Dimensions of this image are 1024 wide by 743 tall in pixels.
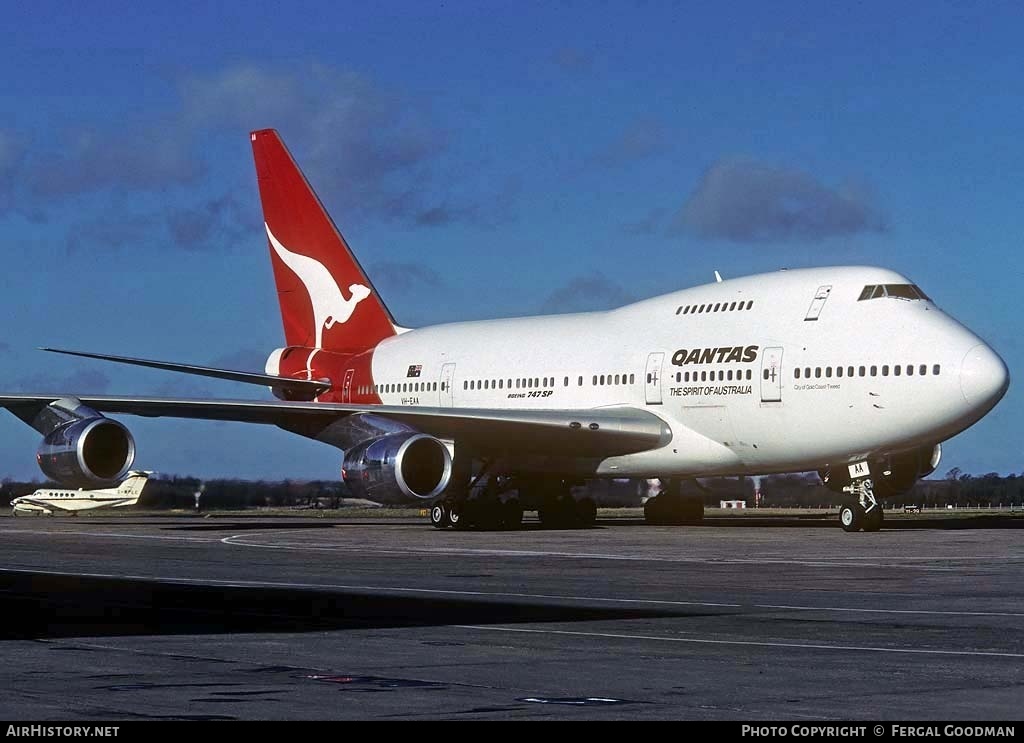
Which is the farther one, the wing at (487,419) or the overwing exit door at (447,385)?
the overwing exit door at (447,385)

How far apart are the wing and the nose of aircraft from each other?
6.18 m

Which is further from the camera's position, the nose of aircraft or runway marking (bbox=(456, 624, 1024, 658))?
the nose of aircraft

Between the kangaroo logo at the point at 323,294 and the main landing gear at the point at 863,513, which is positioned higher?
the kangaroo logo at the point at 323,294

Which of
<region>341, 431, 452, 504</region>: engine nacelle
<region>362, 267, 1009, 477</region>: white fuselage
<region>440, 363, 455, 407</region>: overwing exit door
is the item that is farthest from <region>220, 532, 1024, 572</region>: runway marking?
<region>440, 363, 455, 407</region>: overwing exit door

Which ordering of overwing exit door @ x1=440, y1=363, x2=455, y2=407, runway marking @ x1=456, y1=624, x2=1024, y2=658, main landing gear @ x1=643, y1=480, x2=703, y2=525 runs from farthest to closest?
overwing exit door @ x1=440, y1=363, x2=455, y2=407, main landing gear @ x1=643, y1=480, x2=703, y2=525, runway marking @ x1=456, y1=624, x2=1024, y2=658

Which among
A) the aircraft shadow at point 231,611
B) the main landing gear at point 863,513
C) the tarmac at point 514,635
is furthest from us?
the main landing gear at point 863,513

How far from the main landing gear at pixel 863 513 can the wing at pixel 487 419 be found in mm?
4057

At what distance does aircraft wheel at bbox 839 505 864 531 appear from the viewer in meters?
26.6

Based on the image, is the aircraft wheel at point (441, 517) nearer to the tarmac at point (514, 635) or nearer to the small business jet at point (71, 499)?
the tarmac at point (514, 635)

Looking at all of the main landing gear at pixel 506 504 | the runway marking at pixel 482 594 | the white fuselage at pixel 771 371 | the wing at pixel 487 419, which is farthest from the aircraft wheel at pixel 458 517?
the runway marking at pixel 482 594

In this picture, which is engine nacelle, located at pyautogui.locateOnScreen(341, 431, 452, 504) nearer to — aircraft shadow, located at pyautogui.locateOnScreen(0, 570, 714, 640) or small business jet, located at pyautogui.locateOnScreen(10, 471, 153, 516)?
aircraft shadow, located at pyautogui.locateOnScreen(0, 570, 714, 640)

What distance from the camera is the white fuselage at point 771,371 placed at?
25703mm

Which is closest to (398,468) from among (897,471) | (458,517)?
(458,517)

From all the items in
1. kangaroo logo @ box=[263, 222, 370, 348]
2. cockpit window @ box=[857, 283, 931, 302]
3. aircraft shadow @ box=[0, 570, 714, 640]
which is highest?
kangaroo logo @ box=[263, 222, 370, 348]
